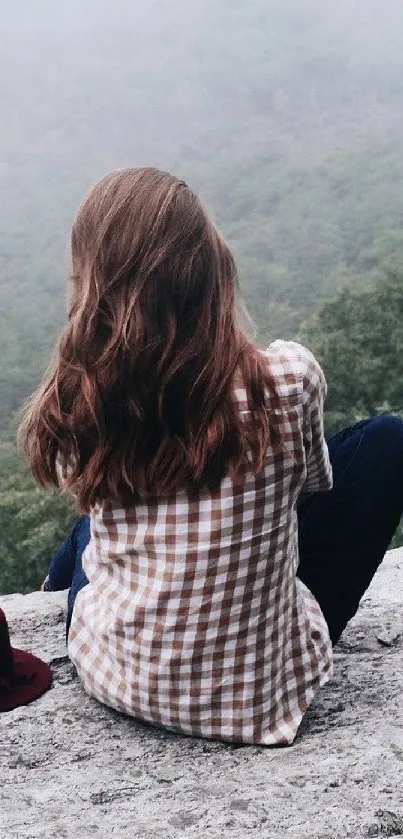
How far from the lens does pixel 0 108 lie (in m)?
46.7

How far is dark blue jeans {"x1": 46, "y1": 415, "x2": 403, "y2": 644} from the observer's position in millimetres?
1619

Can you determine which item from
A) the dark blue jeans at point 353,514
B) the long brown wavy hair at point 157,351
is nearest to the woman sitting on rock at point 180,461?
the long brown wavy hair at point 157,351

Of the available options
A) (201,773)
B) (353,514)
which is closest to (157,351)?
(353,514)

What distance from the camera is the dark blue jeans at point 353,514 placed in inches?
63.7

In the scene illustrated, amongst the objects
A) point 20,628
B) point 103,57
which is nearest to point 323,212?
point 103,57

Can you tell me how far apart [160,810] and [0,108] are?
4974cm

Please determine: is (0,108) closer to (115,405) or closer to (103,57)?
(103,57)

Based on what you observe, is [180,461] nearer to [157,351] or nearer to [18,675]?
[157,351]

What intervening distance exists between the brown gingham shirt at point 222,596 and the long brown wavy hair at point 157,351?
0.04 meters

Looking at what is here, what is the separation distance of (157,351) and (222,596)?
0.41m

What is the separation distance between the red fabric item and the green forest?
6.02 meters

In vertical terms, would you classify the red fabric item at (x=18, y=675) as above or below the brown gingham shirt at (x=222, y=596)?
below

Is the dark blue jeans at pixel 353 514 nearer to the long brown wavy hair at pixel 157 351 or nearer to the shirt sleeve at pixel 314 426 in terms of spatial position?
the shirt sleeve at pixel 314 426

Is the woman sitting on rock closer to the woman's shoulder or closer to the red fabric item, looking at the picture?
the woman's shoulder
